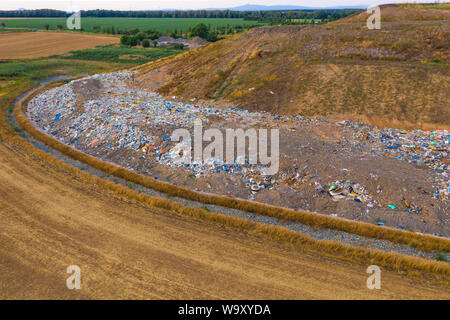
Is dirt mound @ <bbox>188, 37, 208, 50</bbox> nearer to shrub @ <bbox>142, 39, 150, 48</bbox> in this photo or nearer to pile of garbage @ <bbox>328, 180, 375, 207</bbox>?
shrub @ <bbox>142, 39, 150, 48</bbox>

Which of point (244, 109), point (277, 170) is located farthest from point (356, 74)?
point (277, 170)

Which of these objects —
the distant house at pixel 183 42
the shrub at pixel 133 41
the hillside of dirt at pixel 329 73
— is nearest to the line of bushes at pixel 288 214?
the hillside of dirt at pixel 329 73

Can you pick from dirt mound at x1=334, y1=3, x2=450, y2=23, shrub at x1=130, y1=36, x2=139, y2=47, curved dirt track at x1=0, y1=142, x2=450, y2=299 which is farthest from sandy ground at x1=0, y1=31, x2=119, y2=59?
dirt mound at x1=334, y1=3, x2=450, y2=23

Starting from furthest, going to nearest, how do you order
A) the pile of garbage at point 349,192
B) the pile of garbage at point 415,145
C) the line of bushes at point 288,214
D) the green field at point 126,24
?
1. the green field at point 126,24
2. the pile of garbage at point 415,145
3. the pile of garbage at point 349,192
4. the line of bushes at point 288,214

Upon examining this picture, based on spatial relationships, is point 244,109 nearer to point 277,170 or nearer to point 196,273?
point 277,170

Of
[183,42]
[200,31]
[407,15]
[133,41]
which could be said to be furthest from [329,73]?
[133,41]

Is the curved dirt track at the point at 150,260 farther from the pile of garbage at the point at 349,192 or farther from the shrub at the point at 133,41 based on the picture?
the shrub at the point at 133,41
